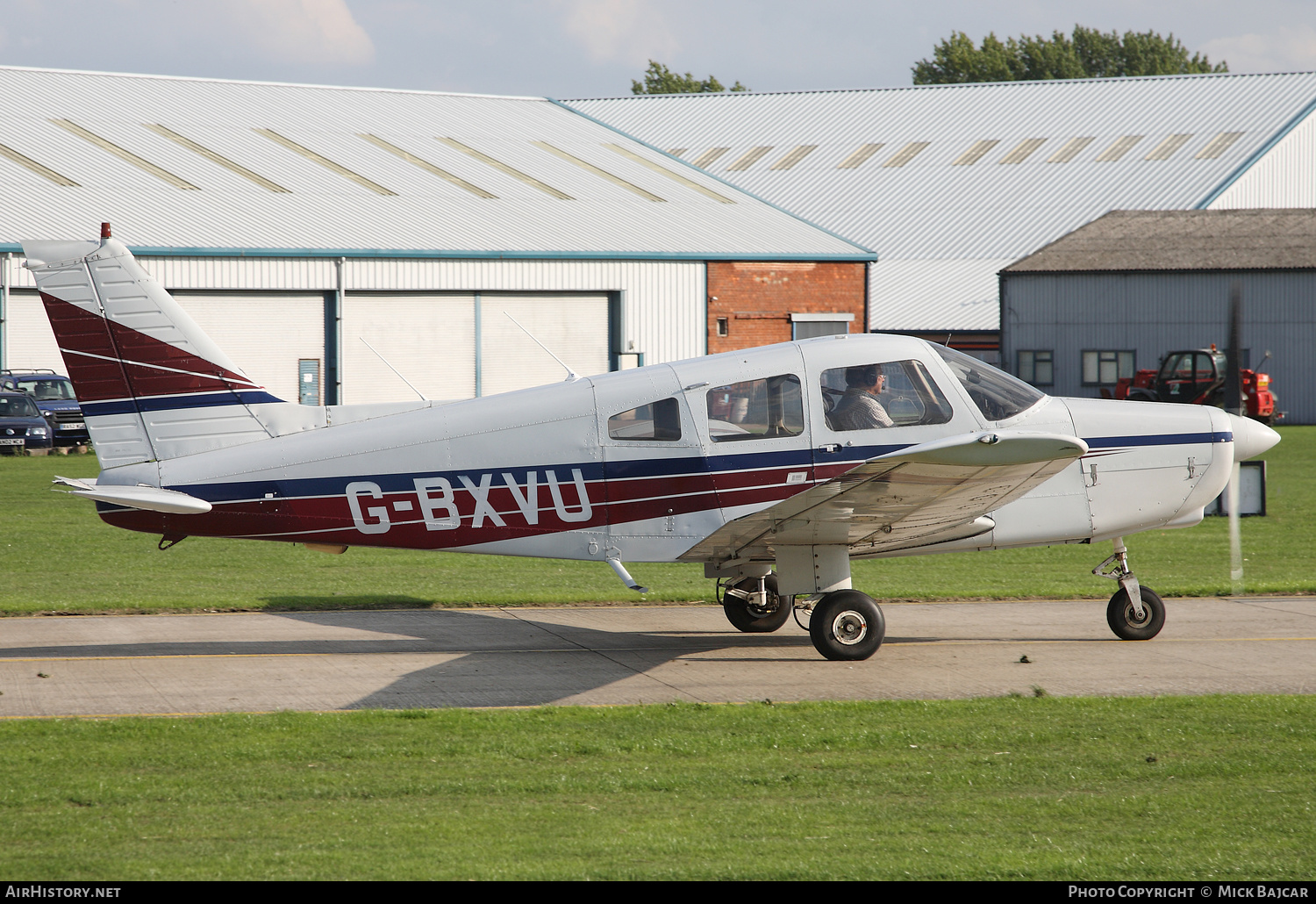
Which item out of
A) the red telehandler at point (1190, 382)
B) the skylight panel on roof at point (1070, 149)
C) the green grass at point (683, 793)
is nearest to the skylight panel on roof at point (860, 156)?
the skylight panel on roof at point (1070, 149)

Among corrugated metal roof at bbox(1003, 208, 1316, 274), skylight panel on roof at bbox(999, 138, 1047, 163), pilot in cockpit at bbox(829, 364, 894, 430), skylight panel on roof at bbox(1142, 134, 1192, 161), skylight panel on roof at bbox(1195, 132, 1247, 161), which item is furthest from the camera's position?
skylight panel on roof at bbox(999, 138, 1047, 163)

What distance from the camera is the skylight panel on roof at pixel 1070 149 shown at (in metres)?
59.5

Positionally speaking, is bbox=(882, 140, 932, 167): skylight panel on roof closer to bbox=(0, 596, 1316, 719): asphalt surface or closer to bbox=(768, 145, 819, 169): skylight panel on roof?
bbox=(768, 145, 819, 169): skylight panel on roof

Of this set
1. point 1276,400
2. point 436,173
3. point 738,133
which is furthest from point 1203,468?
point 738,133

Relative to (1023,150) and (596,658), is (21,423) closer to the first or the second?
(596,658)

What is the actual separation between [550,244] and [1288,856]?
33.4m

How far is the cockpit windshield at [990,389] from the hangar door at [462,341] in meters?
26.6

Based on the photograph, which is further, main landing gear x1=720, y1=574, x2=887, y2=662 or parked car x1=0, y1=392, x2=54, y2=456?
parked car x1=0, y1=392, x2=54, y2=456

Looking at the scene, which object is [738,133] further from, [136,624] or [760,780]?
[760,780]

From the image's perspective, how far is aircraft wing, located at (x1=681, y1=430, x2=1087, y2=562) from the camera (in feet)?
28.8

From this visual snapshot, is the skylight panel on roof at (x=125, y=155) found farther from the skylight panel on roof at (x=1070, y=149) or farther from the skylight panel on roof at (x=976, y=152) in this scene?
the skylight panel on roof at (x=1070, y=149)

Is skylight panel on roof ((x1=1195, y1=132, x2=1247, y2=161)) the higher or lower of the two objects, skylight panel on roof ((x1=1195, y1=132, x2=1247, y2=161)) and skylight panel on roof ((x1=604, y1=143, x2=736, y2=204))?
the higher

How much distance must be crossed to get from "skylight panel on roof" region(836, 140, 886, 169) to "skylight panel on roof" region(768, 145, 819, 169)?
5.95 ft

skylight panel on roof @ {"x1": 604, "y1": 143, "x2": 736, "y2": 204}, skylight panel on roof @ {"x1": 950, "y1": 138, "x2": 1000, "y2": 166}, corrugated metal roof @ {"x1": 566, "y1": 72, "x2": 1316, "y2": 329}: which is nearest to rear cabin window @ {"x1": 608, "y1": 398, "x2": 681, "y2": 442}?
skylight panel on roof @ {"x1": 604, "y1": 143, "x2": 736, "y2": 204}
